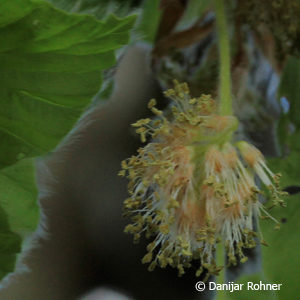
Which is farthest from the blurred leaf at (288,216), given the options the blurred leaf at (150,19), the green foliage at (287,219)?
the blurred leaf at (150,19)

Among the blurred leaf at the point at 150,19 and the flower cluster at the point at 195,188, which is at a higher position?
the blurred leaf at the point at 150,19

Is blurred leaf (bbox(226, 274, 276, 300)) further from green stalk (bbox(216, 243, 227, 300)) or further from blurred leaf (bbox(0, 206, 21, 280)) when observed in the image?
blurred leaf (bbox(0, 206, 21, 280))

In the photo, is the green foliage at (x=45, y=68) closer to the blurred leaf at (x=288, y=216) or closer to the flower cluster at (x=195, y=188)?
the flower cluster at (x=195, y=188)

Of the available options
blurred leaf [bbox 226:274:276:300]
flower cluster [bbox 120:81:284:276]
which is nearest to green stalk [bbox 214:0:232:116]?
flower cluster [bbox 120:81:284:276]

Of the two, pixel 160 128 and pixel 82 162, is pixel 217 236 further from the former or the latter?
pixel 82 162

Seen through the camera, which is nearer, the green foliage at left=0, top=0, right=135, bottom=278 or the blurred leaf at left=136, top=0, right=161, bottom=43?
the green foliage at left=0, top=0, right=135, bottom=278

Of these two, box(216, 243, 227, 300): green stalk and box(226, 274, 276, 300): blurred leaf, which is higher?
box(216, 243, 227, 300): green stalk
